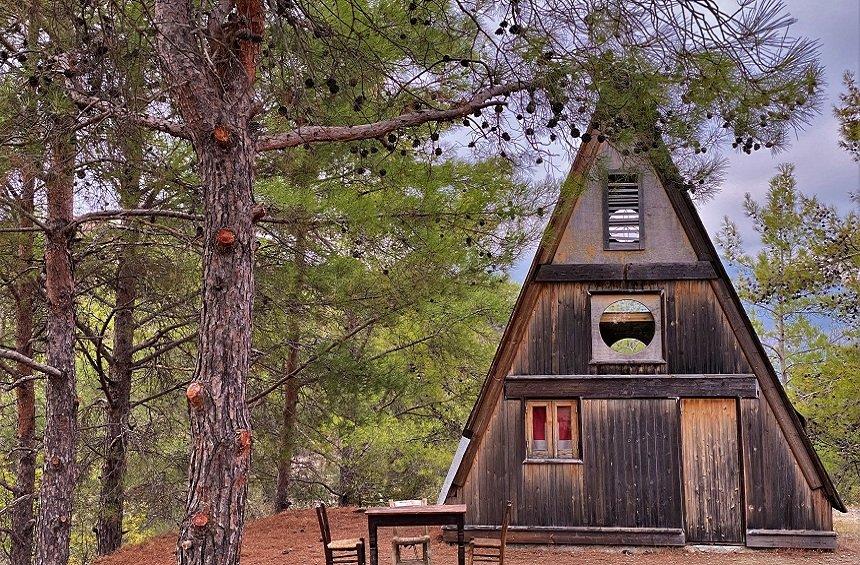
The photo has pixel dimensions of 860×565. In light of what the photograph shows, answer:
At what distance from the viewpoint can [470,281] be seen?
11648 mm

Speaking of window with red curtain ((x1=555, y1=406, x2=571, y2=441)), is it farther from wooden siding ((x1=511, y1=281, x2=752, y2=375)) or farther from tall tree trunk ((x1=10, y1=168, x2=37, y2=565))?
tall tree trunk ((x1=10, y1=168, x2=37, y2=565))

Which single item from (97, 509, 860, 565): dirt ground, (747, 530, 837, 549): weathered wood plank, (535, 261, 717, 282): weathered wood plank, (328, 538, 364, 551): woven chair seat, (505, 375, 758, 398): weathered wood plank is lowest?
(97, 509, 860, 565): dirt ground

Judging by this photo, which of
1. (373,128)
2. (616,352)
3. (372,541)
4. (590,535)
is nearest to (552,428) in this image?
(616,352)

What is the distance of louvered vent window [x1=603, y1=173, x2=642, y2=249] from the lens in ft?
38.2

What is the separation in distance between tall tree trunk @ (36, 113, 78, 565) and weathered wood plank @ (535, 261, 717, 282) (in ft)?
20.0

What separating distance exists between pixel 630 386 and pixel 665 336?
2.83ft

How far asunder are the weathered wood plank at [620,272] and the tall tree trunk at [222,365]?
6701 millimetres

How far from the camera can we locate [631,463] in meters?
11.3

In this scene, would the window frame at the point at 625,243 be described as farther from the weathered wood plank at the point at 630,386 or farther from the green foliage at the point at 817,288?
the green foliage at the point at 817,288

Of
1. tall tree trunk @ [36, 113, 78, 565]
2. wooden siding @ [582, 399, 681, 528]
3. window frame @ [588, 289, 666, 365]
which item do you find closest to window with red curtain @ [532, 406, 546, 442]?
wooden siding @ [582, 399, 681, 528]

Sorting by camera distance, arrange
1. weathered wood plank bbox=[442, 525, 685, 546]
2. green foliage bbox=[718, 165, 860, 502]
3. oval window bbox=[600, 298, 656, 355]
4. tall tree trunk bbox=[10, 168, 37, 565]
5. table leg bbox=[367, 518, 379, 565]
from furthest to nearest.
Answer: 1. green foliage bbox=[718, 165, 860, 502]
2. oval window bbox=[600, 298, 656, 355]
3. tall tree trunk bbox=[10, 168, 37, 565]
4. weathered wood plank bbox=[442, 525, 685, 546]
5. table leg bbox=[367, 518, 379, 565]

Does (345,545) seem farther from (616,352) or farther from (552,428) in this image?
(616,352)

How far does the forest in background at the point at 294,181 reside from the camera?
214 inches

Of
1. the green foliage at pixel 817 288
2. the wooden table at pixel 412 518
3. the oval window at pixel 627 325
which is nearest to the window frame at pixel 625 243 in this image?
the oval window at pixel 627 325
